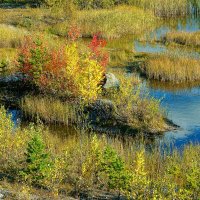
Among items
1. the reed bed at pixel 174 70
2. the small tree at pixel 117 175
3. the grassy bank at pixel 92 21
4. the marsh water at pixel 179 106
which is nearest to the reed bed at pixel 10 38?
the grassy bank at pixel 92 21

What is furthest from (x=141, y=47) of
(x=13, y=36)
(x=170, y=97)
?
(x=170, y=97)

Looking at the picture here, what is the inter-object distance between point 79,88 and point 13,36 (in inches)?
501

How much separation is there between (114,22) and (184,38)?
6.44 m

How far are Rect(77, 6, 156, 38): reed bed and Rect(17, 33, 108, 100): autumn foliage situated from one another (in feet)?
49.6

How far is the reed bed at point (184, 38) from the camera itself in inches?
1257

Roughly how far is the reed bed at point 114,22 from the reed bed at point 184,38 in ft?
13.0

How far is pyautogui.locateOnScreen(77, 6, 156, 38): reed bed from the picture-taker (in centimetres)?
3544

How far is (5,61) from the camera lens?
23891 mm

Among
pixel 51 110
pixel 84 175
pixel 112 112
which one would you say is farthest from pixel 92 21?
pixel 84 175

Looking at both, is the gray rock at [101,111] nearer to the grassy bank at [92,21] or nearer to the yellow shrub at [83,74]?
the yellow shrub at [83,74]

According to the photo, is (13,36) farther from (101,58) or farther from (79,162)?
(79,162)

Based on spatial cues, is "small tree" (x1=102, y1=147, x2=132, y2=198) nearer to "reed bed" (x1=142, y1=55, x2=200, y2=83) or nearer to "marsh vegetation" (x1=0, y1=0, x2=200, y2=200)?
"marsh vegetation" (x1=0, y1=0, x2=200, y2=200)

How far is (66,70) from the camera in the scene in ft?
62.9

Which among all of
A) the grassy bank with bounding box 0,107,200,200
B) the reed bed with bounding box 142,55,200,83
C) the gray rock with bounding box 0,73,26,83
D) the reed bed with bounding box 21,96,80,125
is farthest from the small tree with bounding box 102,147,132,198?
the reed bed with bounding box 142,55,200,83
